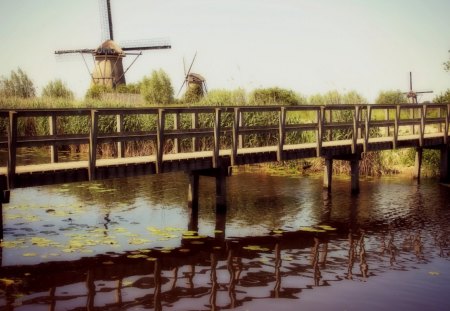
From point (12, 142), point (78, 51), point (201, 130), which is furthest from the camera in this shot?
point (78, 51)

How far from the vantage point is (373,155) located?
882 inches

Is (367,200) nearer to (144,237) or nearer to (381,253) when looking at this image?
(381,253)

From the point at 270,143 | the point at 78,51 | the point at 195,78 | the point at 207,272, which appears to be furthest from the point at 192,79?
the point at 207,272

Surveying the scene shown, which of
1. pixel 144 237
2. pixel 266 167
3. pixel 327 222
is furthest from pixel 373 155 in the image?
pixel 144 237

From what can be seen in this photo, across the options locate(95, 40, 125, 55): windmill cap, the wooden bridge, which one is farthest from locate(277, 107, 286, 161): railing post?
locate(95, 40, 125, 55): windmill cap

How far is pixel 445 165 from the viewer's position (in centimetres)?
2153

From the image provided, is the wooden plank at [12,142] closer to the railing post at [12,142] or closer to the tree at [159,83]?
the railing post at [12,142]

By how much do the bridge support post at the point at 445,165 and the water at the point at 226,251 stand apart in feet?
12.2

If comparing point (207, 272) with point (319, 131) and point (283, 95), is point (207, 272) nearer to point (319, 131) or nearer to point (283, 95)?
point (319, 131)

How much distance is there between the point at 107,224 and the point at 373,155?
44.1 feet

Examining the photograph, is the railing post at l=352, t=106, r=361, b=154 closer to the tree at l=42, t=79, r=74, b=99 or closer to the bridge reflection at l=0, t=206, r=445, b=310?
the bridge reflection at l=0, t=206, r=445, b=310

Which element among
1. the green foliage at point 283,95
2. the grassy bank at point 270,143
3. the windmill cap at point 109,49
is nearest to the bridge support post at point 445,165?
the grassy bank at point 270,143

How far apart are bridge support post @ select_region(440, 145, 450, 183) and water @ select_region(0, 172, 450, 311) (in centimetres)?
372

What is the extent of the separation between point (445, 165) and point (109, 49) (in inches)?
1574
